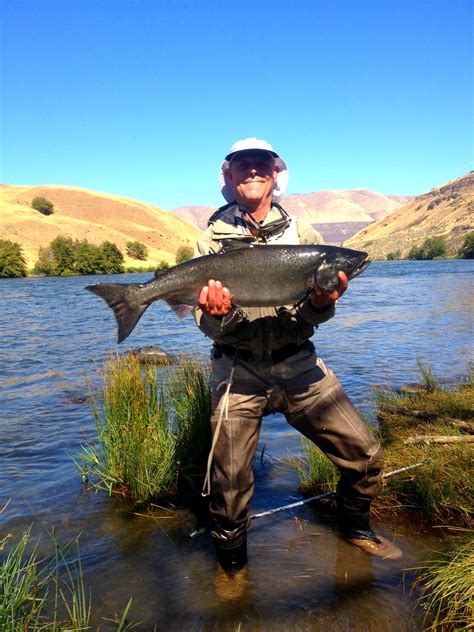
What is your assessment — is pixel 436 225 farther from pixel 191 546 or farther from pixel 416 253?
pixel 191 546

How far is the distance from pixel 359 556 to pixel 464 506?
1.09 metres

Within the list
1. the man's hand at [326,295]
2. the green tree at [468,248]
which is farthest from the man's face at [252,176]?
the green tree at [468,248]

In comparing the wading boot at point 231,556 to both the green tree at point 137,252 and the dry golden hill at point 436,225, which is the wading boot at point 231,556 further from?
the dry golden hill at point 436,225

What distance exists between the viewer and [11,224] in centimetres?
11081

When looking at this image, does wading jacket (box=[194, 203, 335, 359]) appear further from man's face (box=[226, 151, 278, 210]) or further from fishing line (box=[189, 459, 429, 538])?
fishing line (box=[189, 459, 429, 538])

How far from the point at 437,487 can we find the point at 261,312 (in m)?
2.50

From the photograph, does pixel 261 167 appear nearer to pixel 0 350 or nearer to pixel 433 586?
pixel 433 586

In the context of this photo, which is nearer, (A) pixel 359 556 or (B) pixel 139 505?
(A) pixel 359 556

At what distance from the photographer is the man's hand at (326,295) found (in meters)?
3.79

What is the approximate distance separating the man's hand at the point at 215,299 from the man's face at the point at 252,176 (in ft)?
2.79

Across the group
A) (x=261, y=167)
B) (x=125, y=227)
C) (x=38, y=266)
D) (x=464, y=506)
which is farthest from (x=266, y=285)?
(x=125, y=227)

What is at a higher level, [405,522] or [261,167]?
[261,167]

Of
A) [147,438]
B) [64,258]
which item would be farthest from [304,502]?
[64,258]

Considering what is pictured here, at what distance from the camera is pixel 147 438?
18.3 feet
